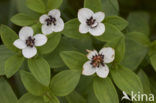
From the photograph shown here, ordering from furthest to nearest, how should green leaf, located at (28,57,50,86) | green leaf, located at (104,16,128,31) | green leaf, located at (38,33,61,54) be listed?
green leaf, located at (104,16,128,31)
green leaf, located at (38,33,61,54)
green leaf, located at (28,57,50,86)

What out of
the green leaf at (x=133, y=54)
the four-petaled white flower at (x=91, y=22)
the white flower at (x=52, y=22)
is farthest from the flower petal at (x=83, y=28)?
the green leaf at (x=133, y=54)

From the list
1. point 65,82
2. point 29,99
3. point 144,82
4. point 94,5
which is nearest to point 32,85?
point 29,99

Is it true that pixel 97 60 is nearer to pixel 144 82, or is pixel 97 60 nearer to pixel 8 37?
pixel 144 82

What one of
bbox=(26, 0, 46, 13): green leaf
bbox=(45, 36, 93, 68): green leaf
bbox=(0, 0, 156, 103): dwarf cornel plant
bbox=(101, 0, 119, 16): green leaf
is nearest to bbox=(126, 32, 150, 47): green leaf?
bbox=(0, 0, 156, 103): dwarf cornel plant

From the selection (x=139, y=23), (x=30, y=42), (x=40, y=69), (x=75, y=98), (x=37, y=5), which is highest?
(x=37, y=5)

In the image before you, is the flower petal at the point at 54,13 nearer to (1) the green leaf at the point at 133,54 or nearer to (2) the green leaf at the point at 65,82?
(2) the green leaf at the point at 65,82

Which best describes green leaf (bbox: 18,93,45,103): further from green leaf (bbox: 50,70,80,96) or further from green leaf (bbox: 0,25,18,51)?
green leaf (bbox: 0,25,18,51)
